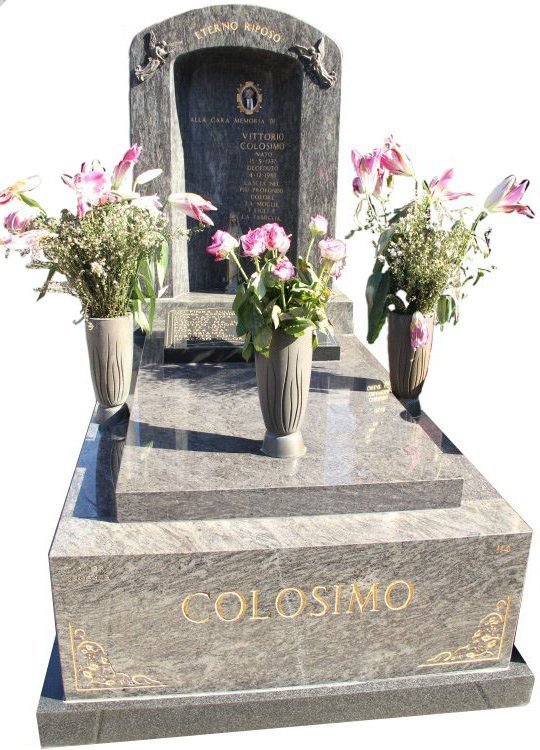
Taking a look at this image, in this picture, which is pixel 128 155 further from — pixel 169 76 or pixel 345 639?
pixel 345 639

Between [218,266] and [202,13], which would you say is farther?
[218,266]

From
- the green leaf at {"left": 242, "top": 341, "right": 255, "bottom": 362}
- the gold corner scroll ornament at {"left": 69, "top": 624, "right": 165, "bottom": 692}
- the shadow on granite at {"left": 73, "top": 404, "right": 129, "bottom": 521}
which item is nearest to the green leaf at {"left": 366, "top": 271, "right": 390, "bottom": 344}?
the green leaf at {"left": 242, "top": 341, "right": 255, "bottom": 362}

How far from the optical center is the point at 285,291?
2980mm

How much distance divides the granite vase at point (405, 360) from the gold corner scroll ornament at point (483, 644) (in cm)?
149

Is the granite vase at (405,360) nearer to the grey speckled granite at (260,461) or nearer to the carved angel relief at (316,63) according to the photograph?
the grey speckled granite at (260,461)

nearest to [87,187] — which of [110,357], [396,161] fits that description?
[110,357]

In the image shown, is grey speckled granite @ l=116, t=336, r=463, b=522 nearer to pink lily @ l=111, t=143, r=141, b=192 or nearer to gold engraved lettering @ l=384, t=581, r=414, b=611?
gold engraved lettering @ l=384, t=581, r=414, b=611

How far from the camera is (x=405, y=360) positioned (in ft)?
14.0

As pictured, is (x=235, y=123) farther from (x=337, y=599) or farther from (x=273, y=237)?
(x=337, y=599)

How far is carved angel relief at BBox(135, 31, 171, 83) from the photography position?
14.9 ft

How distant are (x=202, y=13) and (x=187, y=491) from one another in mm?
3312

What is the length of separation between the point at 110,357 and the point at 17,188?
995 millimetres

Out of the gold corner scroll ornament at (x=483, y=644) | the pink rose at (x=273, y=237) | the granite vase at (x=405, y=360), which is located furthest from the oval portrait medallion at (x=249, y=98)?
the gold corner scroll ornament at (x=483, y=644)

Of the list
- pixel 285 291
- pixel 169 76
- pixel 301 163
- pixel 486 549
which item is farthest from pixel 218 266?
pixel 486 549
